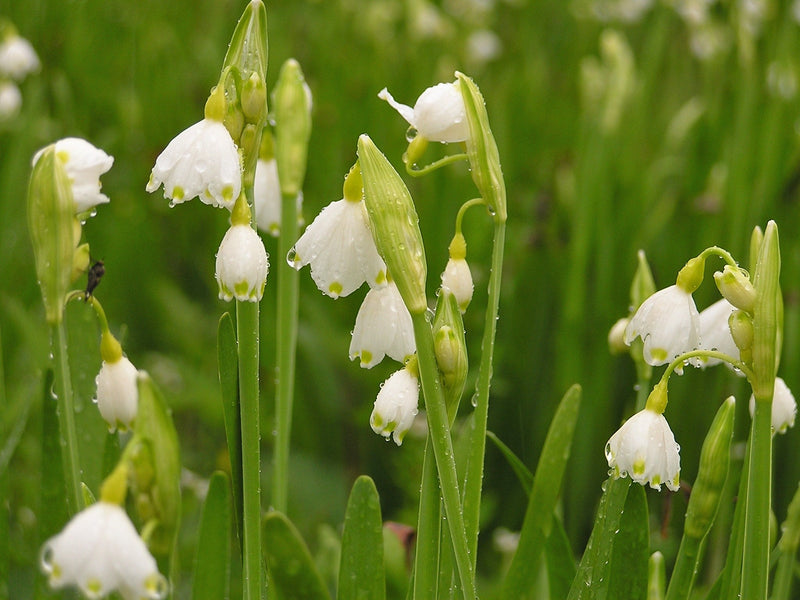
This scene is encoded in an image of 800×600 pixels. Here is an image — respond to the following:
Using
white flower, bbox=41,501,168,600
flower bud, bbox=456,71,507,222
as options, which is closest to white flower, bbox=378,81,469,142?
flower bud, bbox=456,71,507,222

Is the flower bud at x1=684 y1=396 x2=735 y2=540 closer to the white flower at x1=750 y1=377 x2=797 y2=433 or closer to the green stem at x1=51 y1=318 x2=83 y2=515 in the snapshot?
the white flower at x1=750 y1=377 x2=797 y2=433

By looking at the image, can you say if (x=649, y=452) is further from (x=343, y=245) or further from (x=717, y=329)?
(x=343, y=245)

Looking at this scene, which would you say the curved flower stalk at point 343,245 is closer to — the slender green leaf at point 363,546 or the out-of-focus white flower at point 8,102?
the slender green leaf at point 363,546

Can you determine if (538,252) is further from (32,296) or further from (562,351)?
(32,296)

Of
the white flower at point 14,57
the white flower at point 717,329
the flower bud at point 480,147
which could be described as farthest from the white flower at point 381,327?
the white flower at point 14,57

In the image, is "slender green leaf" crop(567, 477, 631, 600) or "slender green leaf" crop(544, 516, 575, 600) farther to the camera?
"slender green leaf" crop(544, 516, 575, 600)

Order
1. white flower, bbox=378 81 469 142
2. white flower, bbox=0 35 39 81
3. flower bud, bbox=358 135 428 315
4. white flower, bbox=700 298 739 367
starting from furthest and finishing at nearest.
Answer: white flower, bbox=0 35 39 81, white flower, bbox=700 298 739 367, white flower, bbox=378 81 469 142, flower bud, bbox=358 135 428 315

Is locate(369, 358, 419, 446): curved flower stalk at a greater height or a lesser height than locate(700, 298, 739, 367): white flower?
lesser

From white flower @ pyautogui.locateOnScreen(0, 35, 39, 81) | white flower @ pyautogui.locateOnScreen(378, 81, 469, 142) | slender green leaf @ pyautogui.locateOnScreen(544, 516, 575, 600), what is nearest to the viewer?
white flower @ pyautogui.locateOnScreen(378, 81, 469, 142)

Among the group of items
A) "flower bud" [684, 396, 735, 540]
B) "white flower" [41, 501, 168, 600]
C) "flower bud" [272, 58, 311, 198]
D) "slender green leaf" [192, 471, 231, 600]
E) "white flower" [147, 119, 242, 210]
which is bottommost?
"white flower" [41, 501, 168, 600]
